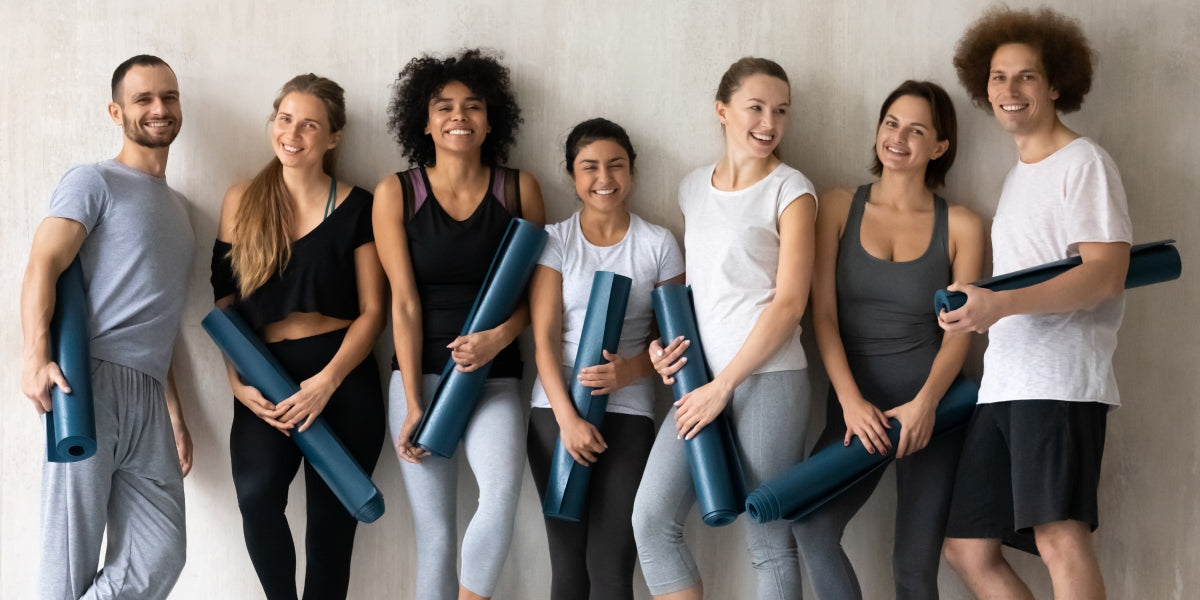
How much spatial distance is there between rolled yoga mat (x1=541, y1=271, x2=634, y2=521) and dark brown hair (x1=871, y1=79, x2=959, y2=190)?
3.10 feet

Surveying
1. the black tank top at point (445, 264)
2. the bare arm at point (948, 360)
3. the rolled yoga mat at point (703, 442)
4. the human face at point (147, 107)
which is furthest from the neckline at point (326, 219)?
the bare arm at point (948, 360)

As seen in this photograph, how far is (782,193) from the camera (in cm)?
262

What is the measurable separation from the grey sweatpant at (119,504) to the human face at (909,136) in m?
2.26

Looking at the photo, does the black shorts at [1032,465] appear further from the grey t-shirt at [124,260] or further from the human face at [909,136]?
the grey t-shirt at [124,260]

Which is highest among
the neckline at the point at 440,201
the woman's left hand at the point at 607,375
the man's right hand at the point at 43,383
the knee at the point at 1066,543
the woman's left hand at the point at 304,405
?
the neckline at the point at 440,201

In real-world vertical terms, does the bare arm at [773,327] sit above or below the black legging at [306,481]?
above

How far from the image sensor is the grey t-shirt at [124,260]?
2631 mm

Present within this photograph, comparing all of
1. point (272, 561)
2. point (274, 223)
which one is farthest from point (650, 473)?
point (274, 223)

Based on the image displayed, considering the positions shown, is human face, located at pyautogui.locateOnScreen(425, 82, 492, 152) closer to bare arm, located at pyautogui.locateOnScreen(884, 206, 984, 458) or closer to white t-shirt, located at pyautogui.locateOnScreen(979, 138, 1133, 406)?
bare arm, located at pyautogui.locateOnScreen(884, 206, 984, 458)

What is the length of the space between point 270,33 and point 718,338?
1.75 metres

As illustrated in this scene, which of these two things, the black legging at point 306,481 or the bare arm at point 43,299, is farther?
the black legging at point 306,481

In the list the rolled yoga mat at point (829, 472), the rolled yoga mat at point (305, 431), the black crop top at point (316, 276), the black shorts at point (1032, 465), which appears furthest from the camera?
the black crop top at point (316, 276)

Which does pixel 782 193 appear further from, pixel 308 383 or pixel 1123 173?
pixel 308 383

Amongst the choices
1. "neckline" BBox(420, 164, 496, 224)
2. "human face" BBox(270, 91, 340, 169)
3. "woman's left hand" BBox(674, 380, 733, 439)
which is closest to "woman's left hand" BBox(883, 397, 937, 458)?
"woman's left hand" BBox(674, 380, 733, 439)
